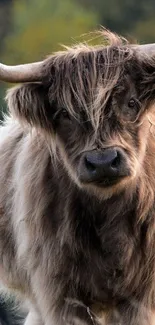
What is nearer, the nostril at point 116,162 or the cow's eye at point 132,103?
the nostril at point 116,162

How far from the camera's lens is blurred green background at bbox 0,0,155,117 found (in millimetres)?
40094

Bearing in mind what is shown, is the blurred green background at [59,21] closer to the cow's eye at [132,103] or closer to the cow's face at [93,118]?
the cow's face at [93,118]

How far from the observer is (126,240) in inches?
329

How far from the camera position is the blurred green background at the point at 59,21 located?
132 ft

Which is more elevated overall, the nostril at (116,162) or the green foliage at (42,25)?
the green foliage at (42,25)

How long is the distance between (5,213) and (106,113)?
1.35 m

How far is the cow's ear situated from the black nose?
510mm

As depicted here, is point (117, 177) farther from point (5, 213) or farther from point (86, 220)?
point (5, 213)

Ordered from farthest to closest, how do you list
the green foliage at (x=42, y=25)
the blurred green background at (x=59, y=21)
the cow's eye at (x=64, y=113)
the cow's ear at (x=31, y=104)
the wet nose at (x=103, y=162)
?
the blurred green background at (x=59, y=21) < the green foliage at (x=42, y=25) < the cow's ear at (x=31, y=104) < the cow's eye at (x=64, y=113) < the wet nose at (x=103, y=162)

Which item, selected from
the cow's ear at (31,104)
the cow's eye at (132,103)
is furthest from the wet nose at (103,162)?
the cow's ear at (31,104)

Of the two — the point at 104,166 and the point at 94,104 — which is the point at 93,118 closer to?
the point at 94,104

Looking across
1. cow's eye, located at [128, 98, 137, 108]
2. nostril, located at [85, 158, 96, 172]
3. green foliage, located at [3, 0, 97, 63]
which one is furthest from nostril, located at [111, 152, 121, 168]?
green foliage, located at [3, 0, 97, 63]

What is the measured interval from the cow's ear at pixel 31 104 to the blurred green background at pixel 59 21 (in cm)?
2856

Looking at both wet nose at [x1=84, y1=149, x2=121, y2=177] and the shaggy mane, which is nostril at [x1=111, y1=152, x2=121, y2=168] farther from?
the shaggy mane
